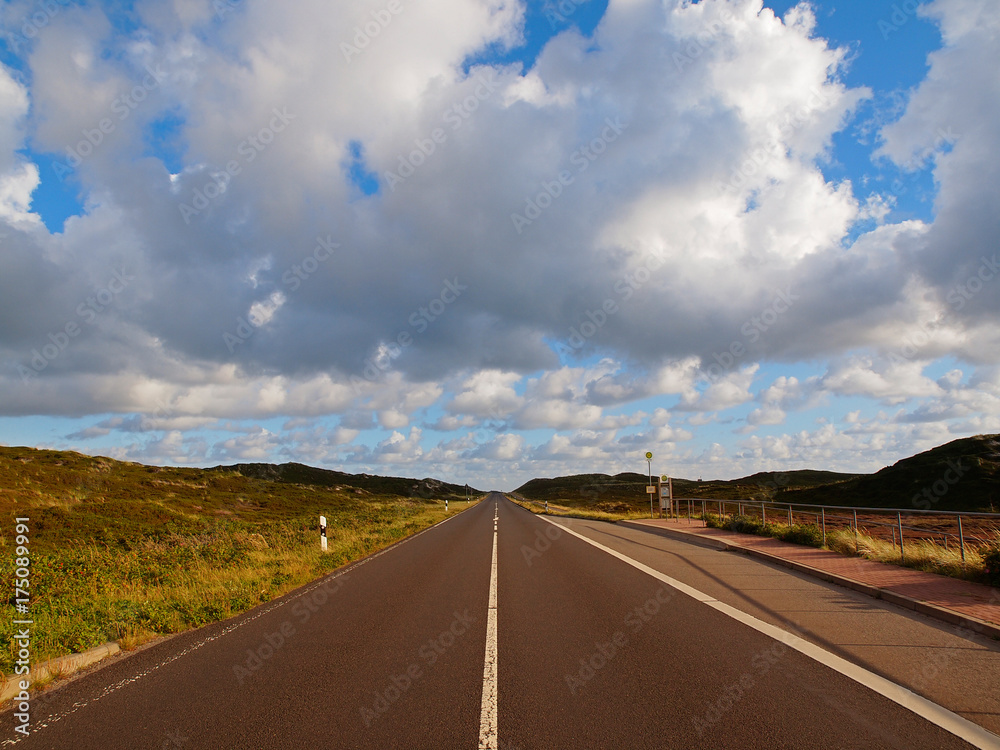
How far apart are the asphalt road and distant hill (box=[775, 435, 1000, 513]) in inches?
2090

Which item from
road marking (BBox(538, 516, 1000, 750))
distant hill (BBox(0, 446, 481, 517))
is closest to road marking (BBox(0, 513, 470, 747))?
road marking (BBox(538, 516, 1000, 750))

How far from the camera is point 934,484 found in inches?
2318

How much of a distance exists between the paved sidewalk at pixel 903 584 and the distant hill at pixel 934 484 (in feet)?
146

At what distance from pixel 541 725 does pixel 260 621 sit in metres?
5.21

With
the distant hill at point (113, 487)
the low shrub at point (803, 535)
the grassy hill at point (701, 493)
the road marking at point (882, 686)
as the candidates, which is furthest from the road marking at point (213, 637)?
the grassy hill at point (701, 493)

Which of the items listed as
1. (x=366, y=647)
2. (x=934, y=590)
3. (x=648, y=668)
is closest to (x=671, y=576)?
Result: (x=934, y=590)

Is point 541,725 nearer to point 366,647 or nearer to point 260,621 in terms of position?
point 366,647

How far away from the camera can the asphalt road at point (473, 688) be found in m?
→ 4.07

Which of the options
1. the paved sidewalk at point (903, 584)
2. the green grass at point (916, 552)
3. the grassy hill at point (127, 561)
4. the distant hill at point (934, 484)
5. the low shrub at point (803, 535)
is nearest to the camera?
the paved sidewalk at point (903, 584)

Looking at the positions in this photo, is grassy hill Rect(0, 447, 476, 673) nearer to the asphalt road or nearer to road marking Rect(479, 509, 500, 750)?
the asphalt road

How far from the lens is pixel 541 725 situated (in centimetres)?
423

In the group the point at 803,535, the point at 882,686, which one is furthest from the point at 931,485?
the point at 882,686

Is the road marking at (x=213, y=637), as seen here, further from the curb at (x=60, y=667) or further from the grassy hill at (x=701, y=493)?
the grassy hill at (x=701, y=493)

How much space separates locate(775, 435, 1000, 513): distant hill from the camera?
53594 mm
